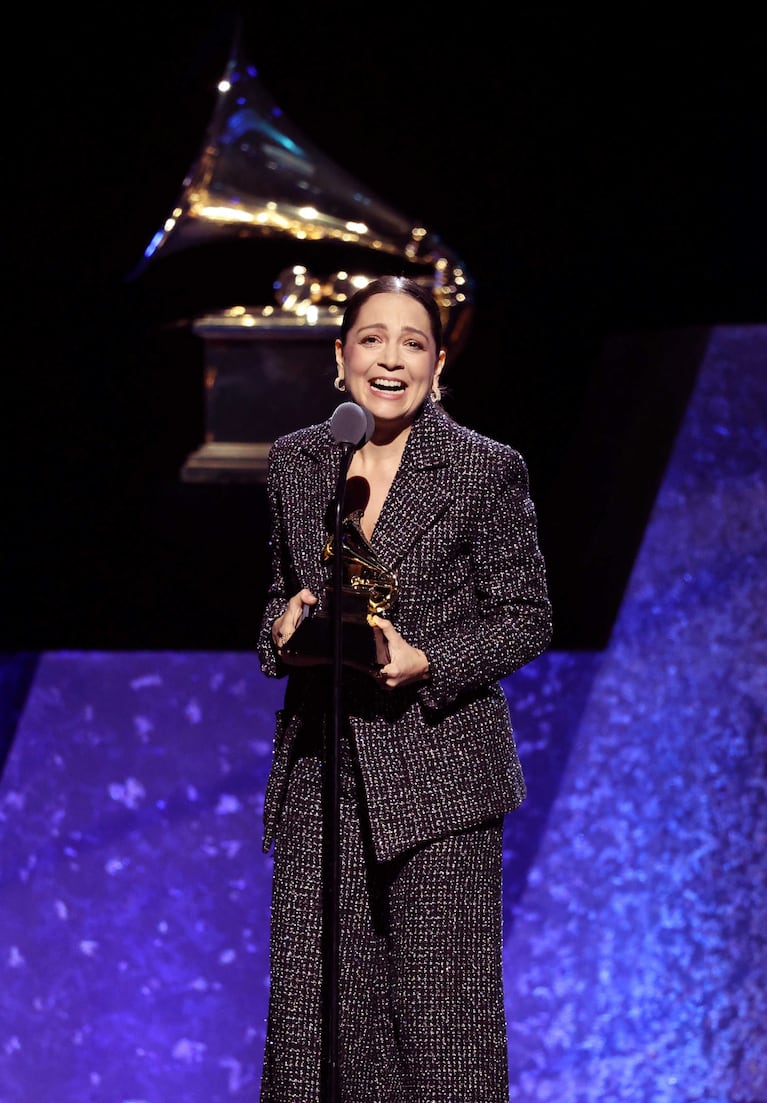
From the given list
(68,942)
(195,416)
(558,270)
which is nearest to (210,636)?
(68,942)

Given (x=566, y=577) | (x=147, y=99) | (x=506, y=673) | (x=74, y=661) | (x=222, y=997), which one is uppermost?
(x=147, y=99)

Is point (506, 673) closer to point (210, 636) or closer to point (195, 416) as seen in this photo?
point (210, 636)

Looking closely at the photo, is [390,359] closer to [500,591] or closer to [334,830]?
[500,591]

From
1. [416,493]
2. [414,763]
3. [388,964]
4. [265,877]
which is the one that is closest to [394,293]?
[416,493]

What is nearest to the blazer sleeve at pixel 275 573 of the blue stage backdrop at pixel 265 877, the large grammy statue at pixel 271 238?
the blue stage backdrop at pixel 265 877

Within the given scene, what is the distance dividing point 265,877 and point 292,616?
1009 mm

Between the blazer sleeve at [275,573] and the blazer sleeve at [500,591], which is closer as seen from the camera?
the blazer sleeve at [500,591]

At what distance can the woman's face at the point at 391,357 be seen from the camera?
1.73 meters

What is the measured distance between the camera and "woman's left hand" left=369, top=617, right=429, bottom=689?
1602mm

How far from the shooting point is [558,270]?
3625mm

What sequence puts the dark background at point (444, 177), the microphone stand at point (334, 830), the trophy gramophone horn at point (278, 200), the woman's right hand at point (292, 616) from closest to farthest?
the microphone stand at point (334, 830) → the woman's right hand at point (292, 616) → the trophy gramophone horn at point (278, 200) → the dark background at point (444, 177)

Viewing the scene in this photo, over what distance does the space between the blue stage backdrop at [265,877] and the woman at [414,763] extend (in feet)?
2.41

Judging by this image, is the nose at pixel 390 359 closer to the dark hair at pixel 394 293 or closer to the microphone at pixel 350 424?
the dark hair at pixel 394 293

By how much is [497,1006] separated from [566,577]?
95cm
